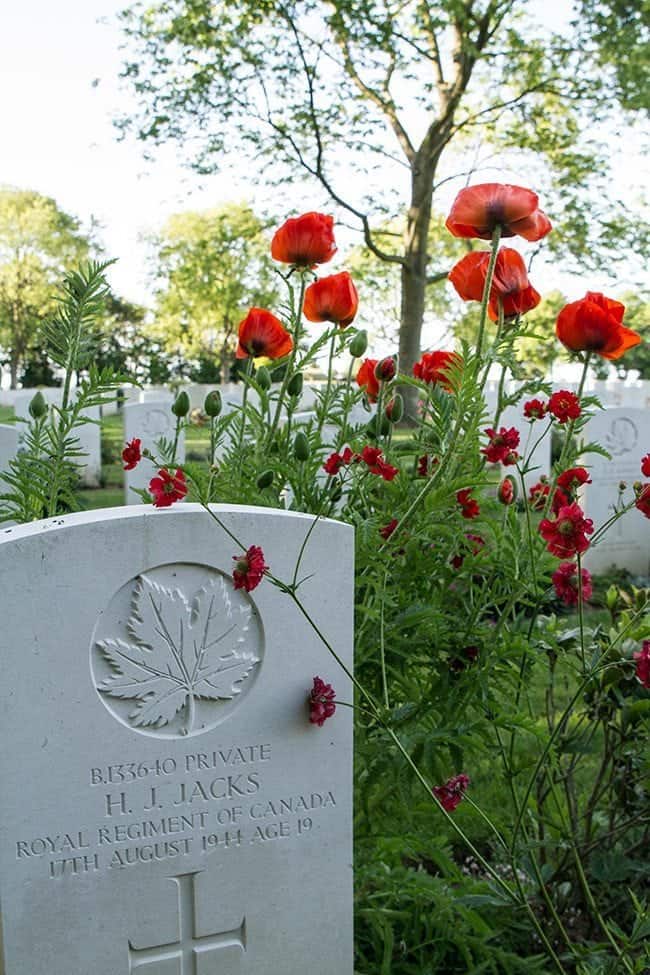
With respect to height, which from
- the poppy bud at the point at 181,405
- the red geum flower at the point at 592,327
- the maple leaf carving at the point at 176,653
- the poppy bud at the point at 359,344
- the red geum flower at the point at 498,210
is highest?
Result: the red geum flower at the point at 498,210

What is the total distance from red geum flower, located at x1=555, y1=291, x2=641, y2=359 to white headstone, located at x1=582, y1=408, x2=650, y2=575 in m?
5.12

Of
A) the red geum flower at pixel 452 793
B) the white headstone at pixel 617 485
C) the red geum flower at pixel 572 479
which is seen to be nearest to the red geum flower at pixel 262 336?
the red geum flower at pixel 572 479

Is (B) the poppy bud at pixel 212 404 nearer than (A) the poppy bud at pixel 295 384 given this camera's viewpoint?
Yes

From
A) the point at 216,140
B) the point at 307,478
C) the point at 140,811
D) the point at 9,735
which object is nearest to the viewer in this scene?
the point at 9,735

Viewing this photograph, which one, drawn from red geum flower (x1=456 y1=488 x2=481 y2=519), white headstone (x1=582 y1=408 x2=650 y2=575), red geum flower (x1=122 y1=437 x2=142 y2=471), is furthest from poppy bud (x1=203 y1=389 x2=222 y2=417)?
white headstone (x1=582 y1=408 x2=650 y2=575)

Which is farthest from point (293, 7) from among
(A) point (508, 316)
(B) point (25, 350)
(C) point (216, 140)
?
(B) point (25, 350)

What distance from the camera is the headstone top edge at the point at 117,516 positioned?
1.74 m

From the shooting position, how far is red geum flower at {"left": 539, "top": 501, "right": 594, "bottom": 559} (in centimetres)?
170

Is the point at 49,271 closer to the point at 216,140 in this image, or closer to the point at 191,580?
the point at 216,140

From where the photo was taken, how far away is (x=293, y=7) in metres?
11.8

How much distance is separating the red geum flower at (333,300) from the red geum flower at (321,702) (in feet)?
2.98

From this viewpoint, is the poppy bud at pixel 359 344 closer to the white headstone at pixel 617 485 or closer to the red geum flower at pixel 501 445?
the red geum flower at pixel 501 445

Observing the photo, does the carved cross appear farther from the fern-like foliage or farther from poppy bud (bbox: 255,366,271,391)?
poppy bud (bbox: 255,366,271,391)

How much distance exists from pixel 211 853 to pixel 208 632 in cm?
49
